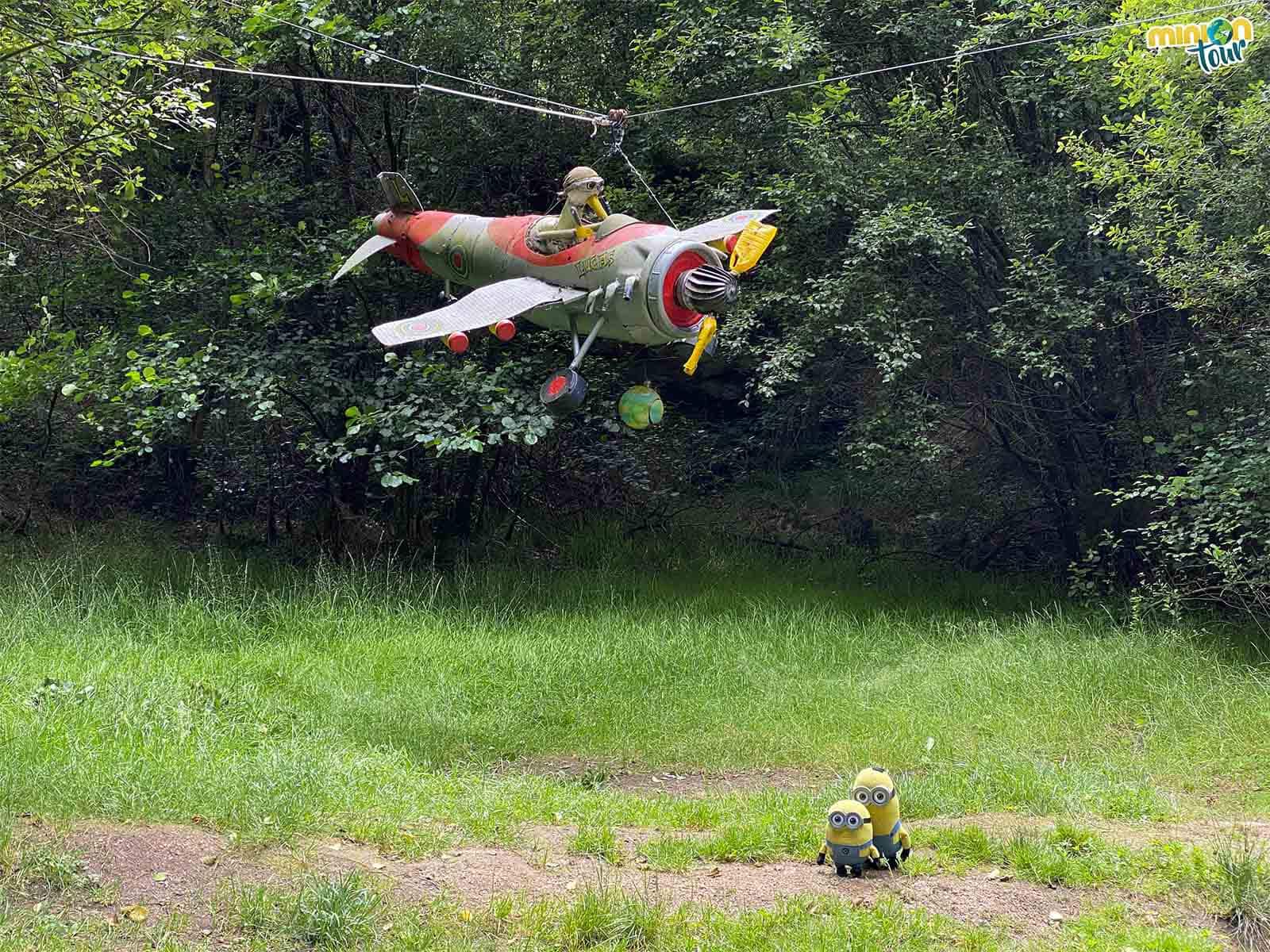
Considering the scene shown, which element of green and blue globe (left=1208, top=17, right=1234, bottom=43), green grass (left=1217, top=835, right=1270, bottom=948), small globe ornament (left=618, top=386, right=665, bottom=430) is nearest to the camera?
green grass (left=1217, top=835, right=1270, bottom=948)

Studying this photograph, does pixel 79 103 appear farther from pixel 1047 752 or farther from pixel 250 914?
pixel 1047 752

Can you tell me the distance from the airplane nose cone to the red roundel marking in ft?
0.06

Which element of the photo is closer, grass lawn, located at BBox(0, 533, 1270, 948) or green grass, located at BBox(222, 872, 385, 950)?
green grass, located at BBox(222, 872, 385, 950)

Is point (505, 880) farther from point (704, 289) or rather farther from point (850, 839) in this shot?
point (704, 289)

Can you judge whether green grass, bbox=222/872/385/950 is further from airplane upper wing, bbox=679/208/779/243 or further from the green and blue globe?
the green and blue globe

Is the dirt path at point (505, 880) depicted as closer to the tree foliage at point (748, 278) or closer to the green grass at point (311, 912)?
the green grass at point (311, 912)

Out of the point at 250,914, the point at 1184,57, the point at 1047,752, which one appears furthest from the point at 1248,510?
the point at 250,914

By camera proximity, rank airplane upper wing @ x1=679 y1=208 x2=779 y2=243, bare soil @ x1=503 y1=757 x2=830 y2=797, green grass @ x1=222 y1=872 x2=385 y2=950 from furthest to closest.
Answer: bare soil @ x1=503 y1=757 x2=830 y2=797
airplane upper wing @ x1=679 y1=208 x2=779 y2=243
green grass @ x1=222 y1=872 x2=385 y2=950

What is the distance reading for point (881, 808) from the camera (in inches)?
191

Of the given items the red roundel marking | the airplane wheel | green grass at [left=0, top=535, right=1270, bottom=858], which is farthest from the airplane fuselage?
green grass at [left=0, top=535, right=1270, bottom=858]

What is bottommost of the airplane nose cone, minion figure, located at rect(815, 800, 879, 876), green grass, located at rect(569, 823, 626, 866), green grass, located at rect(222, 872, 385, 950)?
green grass, located at rect(569, 823, 626, 866)

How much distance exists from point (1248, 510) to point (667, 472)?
6193 mm

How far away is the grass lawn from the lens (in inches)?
218

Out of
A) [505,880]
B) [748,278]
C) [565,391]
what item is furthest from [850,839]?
[748,278]
